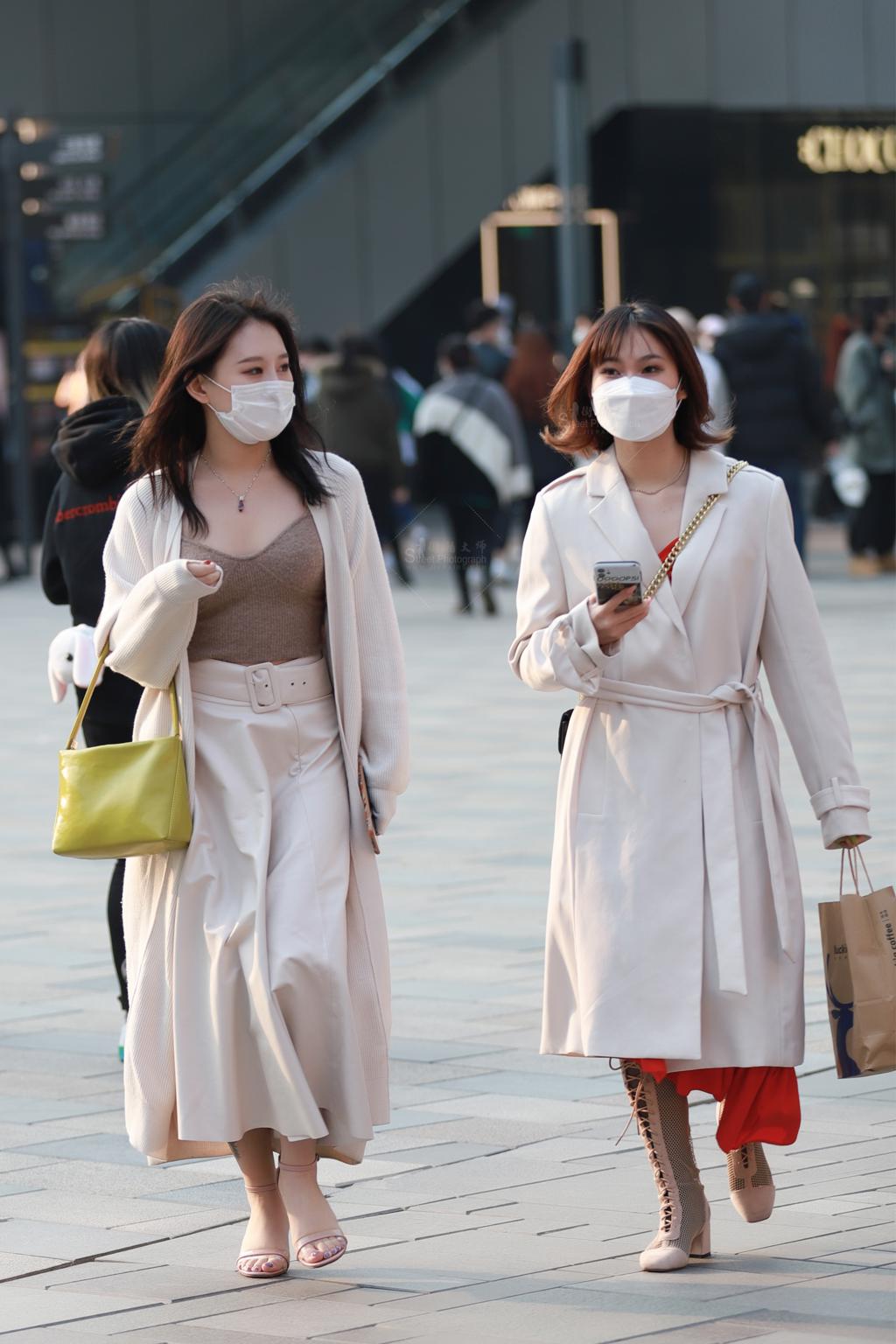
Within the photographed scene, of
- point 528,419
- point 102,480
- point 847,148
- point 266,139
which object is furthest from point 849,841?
point 847,148

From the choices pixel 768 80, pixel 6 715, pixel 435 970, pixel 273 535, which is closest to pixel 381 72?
pixel 768 80

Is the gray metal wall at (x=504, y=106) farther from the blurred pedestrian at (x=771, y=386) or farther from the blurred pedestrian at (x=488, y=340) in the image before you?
the blurred pedestrian at (x=771, y=386)

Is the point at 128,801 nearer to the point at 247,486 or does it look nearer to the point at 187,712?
the point at 187,712

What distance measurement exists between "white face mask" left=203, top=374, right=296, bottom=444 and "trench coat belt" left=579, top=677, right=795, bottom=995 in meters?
0.76

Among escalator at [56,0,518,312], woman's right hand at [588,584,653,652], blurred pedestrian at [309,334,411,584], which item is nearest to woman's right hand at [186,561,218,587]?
woman's right hand at [588,584,653,652]

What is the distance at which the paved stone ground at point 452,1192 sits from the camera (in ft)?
13.6

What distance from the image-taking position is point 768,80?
27.3 meters

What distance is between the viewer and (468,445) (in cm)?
1438

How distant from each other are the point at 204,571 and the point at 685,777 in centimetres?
92

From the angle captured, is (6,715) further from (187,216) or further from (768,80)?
(768,80)

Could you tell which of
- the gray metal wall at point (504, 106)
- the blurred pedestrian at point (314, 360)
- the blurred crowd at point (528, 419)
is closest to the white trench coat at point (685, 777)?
the blurred crowd at point (528, 419)

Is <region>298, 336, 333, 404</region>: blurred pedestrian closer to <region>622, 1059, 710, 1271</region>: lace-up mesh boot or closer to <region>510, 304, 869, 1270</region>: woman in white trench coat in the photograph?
<region>510, 304, 869, 1270</region>: woman in white trench coat

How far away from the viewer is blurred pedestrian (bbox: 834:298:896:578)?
714 inches

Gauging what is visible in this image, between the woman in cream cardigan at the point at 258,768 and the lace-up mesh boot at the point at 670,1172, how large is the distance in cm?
46
